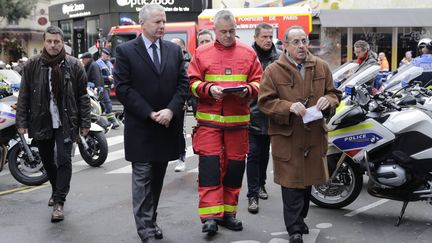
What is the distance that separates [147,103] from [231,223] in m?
1.36

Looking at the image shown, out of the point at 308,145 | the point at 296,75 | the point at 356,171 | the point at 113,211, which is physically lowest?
the point at 113,211

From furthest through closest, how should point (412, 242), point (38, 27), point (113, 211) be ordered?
point (38, 27) < point (113, 211) < point (412, 242)

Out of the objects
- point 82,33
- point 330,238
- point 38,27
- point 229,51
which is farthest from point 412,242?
point 38,27

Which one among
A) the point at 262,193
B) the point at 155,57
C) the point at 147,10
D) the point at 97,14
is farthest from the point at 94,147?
the point at 97,14

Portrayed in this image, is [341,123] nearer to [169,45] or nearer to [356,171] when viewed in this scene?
[356,171]

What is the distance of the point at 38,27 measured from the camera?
4425cm

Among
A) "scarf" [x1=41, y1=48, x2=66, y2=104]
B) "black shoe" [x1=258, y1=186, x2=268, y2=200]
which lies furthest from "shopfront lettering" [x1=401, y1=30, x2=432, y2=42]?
"scarf" [x1=41, y1=48, x2=66, y2=104]

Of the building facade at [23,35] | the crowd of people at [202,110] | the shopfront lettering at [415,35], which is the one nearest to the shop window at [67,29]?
the building facade at [23,35]

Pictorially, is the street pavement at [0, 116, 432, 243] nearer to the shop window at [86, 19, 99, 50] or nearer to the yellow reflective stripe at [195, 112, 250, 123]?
the yellow reflective stripe at [195, 112, 250, 123]

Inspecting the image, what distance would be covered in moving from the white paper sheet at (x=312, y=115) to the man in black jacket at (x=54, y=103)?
237 centimetres

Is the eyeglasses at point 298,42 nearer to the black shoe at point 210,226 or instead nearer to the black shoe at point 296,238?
the black shoe at point 296,238

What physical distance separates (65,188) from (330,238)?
8.44ft

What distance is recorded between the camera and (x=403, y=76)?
7395 mm

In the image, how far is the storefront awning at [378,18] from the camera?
22.2 meters
